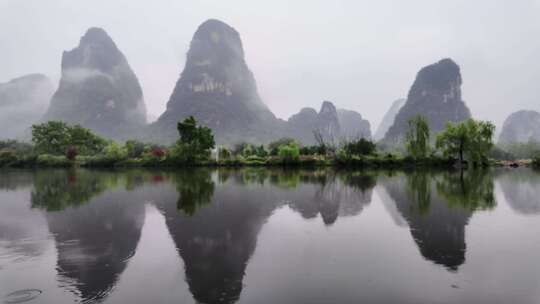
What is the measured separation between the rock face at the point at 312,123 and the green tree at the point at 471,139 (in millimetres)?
112935

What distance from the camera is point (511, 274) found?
19.7 ft

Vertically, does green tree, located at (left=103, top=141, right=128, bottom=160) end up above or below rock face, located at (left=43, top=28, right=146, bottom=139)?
below

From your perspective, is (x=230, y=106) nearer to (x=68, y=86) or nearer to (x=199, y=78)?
(x=199, y=78)

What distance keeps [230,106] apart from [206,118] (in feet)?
62.4

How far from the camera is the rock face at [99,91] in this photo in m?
159

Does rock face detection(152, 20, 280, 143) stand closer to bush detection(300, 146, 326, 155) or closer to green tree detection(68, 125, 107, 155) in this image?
green tree detection(68, 125, 107, 155)

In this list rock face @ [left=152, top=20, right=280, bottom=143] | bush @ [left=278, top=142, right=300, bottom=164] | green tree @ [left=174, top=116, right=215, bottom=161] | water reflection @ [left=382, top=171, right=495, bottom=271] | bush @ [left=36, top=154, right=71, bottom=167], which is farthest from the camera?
rock face @ [left=152, top=20, right=280, bottom=143]

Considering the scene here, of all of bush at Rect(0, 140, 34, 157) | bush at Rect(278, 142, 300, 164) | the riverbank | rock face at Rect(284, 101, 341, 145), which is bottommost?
the riverbank

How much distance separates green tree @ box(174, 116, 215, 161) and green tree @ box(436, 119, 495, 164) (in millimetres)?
35073

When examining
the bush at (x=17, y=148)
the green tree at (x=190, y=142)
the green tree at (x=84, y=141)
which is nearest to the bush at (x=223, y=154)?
the green tree at (x=190, y=142)

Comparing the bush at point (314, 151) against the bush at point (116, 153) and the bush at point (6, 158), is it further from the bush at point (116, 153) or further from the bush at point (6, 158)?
the bush at point (6, 158)

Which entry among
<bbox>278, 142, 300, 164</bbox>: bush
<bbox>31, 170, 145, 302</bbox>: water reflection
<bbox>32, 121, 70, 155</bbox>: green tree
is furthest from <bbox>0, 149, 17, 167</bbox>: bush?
<bbox>31, 170, 145, 302</bbox>: water reflection

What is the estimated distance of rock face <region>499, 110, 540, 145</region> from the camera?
185500mm

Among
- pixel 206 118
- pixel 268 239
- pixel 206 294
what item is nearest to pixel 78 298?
pixel 206 294
